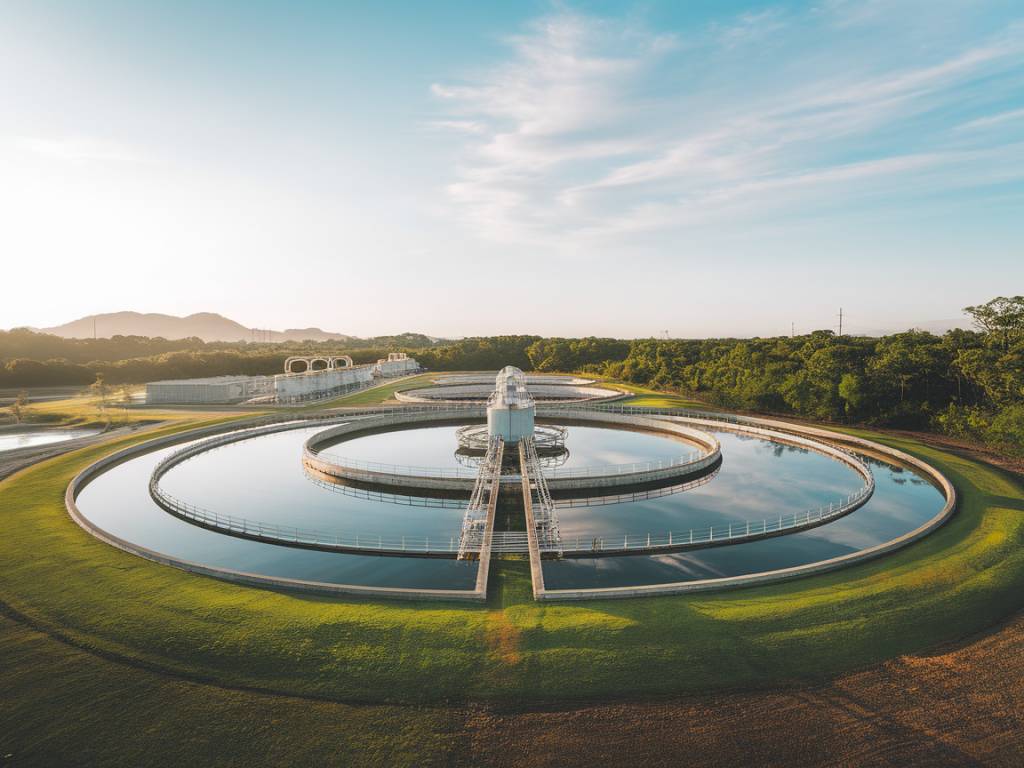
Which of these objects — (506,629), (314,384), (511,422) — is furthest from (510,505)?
(314,384)

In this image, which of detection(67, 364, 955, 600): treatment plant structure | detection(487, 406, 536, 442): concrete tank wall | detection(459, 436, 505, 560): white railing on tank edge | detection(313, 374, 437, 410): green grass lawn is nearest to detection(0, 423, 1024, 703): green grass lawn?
detection(67, 364, 955, 600): treatment plant structure

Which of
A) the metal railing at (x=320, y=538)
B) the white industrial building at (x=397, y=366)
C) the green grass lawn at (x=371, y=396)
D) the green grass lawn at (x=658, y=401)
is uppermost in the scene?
the white industrial building at (x=397, y=366)

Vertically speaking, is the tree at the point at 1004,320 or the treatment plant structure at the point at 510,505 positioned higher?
the tree at the point at 1004,320

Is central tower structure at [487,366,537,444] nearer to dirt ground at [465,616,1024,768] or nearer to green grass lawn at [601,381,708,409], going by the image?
green grass lawn at [601,381,708,409]

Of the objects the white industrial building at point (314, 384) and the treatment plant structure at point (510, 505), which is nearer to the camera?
the treatment plant structure at point (510, 505)

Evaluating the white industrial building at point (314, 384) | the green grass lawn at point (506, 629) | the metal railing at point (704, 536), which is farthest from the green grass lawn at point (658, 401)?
the green grass lawn at point (506, 629)

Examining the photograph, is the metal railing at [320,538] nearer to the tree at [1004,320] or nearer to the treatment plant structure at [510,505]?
the treatment plant structure at [510,505]

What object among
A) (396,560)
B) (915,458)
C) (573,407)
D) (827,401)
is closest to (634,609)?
(396,560)

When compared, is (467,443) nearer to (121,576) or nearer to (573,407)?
(573,407)
